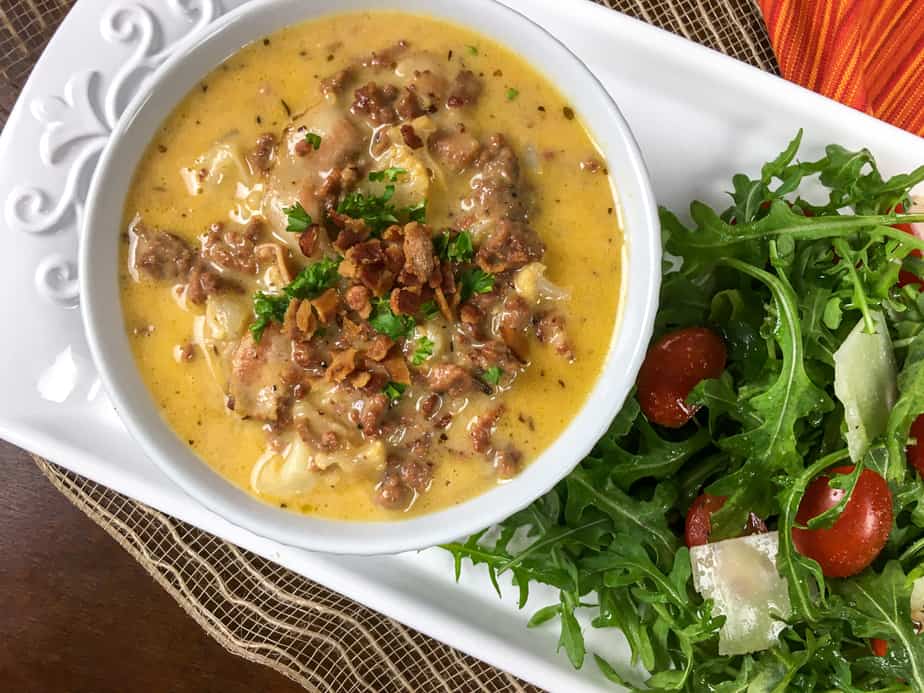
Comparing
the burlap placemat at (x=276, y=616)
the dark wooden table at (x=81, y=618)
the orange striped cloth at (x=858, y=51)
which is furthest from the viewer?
the dark wooden table at (x=81, y=618)

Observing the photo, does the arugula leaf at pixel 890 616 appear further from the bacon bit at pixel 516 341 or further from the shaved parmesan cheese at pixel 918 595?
the bacon bit at pixel 516 341

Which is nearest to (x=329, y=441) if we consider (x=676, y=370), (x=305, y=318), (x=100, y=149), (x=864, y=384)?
(x=305, y=318)

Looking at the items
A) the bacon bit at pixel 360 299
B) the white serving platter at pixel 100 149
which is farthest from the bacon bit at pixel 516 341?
the white serving platter at pixel 100 149

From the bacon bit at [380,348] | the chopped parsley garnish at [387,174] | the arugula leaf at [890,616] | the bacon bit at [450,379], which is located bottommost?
the arugula leaf at [890,616]

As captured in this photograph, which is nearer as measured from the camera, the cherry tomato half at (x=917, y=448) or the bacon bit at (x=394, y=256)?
the bacon bit at (x=394, y=256)

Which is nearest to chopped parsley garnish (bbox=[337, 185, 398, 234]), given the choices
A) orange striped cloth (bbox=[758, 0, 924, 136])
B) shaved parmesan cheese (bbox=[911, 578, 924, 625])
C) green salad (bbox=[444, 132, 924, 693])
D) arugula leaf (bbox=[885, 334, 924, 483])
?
green salad (bbox=[444, 132, 924, 693])

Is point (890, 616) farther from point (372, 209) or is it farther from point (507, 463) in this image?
point (372, 209)

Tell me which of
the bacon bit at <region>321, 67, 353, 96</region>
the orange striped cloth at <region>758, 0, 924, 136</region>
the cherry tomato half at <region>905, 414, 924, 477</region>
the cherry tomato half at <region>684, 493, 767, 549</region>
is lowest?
the cherry tomato half at <region>905, 414, 924, 477</region>

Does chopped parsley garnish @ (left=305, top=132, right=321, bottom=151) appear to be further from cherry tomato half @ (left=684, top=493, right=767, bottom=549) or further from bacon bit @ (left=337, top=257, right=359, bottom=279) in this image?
cherry tomato half @ (left=684, top=493, right=767, bottom=549)
